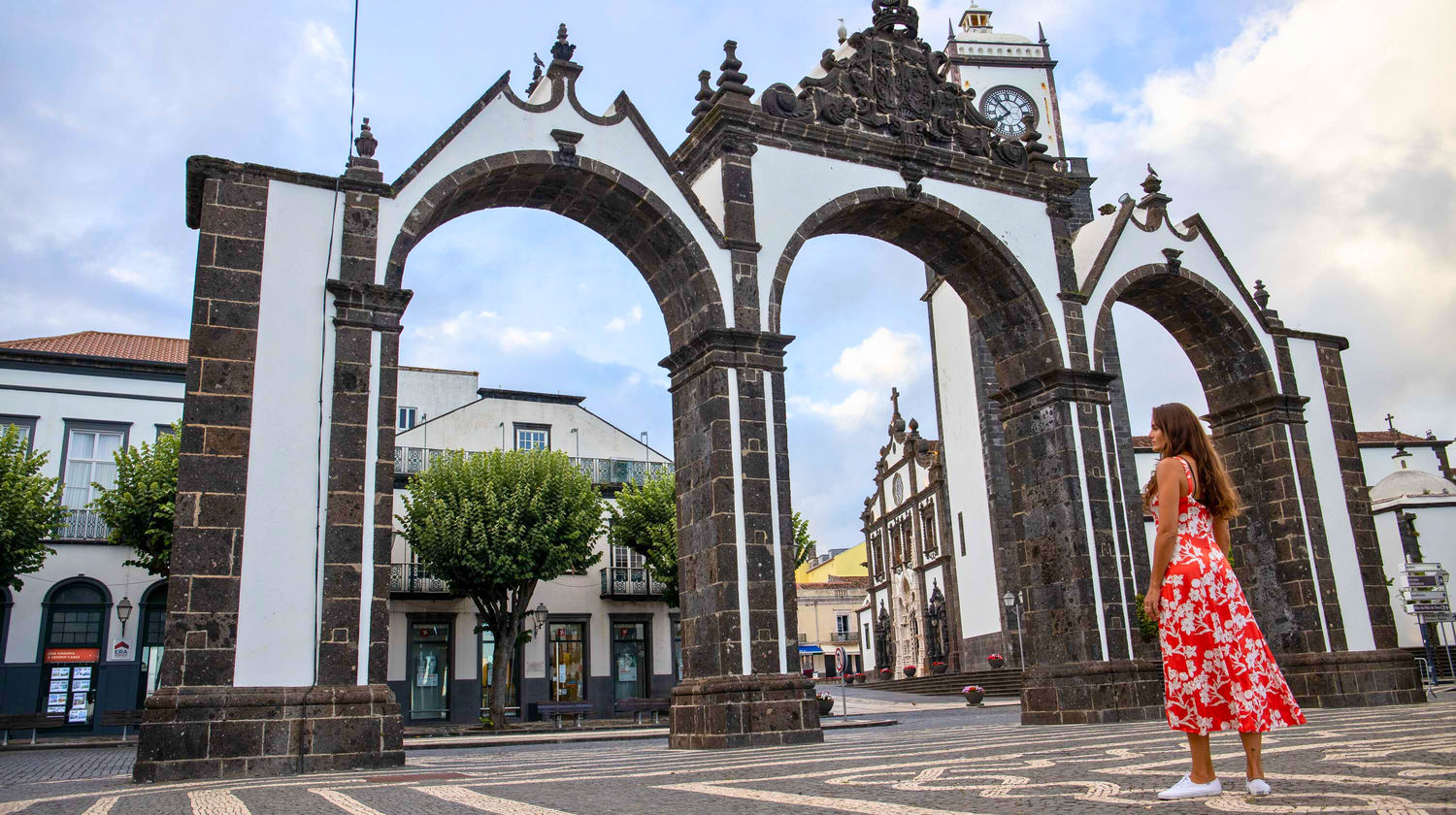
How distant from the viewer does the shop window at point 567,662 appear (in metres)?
27.0

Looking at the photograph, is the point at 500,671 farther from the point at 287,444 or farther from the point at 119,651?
the point at 287,444

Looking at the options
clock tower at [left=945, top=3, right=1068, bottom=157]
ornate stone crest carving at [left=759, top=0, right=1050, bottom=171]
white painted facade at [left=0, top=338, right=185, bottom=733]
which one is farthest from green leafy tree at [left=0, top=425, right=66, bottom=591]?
clock tower at [left=945, top=3, right=1068, bottom=157]

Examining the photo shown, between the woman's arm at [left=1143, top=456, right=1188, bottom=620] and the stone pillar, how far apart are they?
683cm

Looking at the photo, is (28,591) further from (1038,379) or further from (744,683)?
(1038,379)

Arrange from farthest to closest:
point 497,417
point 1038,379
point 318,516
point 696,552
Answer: point 497,417, point 1038,379, point 696,552, point 318,516

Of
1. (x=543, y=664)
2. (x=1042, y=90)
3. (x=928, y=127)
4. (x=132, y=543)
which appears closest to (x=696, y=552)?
(x=928, y=127)

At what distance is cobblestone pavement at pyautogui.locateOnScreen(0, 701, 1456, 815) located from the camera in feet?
12.0

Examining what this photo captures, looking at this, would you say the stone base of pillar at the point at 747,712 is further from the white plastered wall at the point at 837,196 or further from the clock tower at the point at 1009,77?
the clock tower at the point at 1009,77

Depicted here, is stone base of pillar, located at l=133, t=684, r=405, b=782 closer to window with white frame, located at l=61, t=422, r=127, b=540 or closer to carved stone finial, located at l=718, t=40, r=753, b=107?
carved stone finial, located at l=718, t=40, r=753, b=107

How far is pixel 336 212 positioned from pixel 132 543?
13.8m

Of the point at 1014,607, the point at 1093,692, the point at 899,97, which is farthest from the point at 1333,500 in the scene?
the point at 1014,607

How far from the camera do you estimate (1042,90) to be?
109 feet

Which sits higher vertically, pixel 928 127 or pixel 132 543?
pixel 928 127

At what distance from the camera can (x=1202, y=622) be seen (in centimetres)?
390
